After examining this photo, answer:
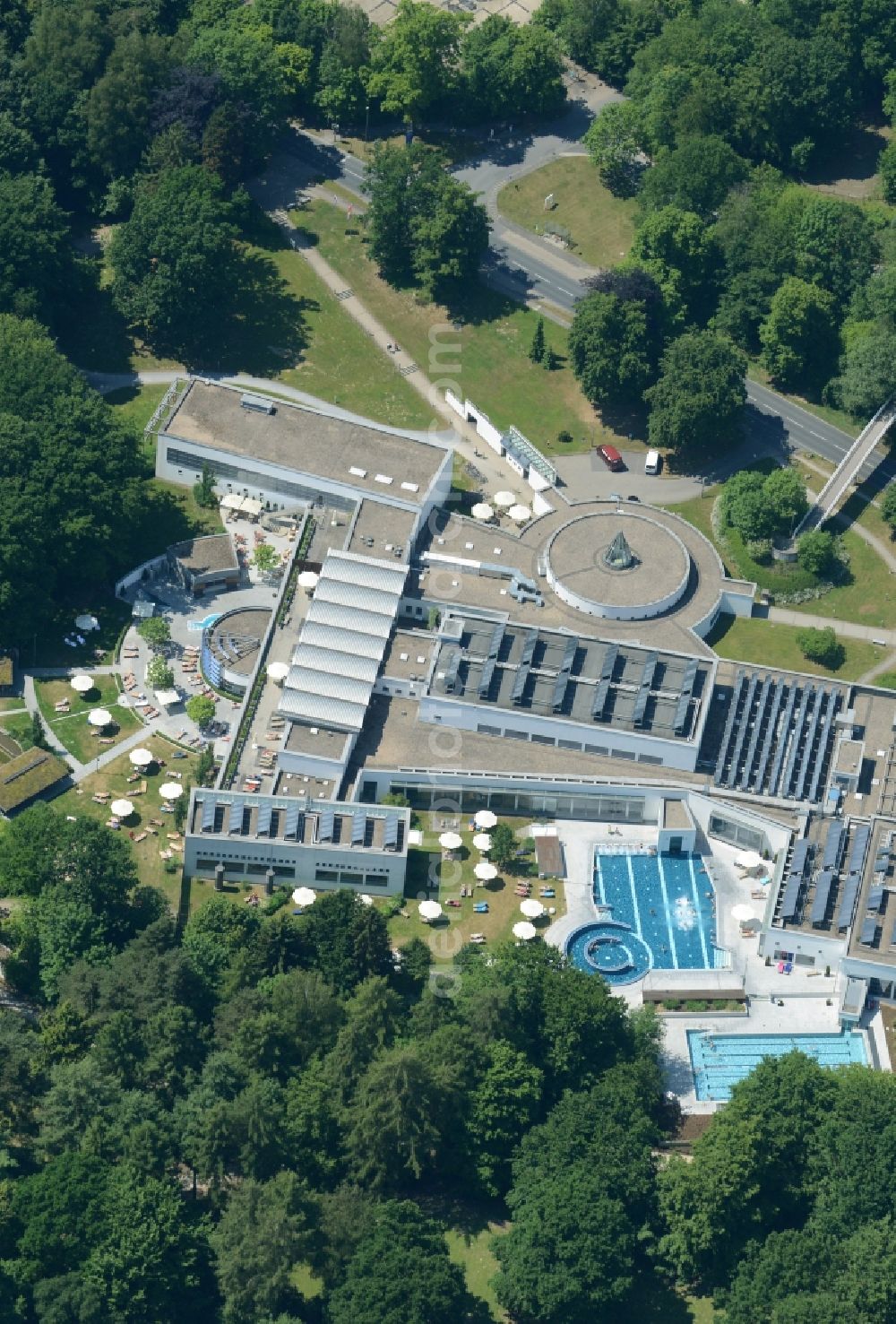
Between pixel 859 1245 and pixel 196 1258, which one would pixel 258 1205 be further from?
pixel 859 1245

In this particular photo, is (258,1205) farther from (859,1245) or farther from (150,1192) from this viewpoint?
(859,1245)

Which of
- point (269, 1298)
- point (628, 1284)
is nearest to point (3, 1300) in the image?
point (269, 1298)

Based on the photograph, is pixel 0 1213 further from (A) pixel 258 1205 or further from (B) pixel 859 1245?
(B) pixel 859 1245

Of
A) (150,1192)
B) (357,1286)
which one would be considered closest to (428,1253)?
(357,1286)

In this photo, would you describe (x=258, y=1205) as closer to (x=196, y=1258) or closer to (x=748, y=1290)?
(x=196, y=1258)

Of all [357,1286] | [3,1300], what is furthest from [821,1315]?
[3,1300]
